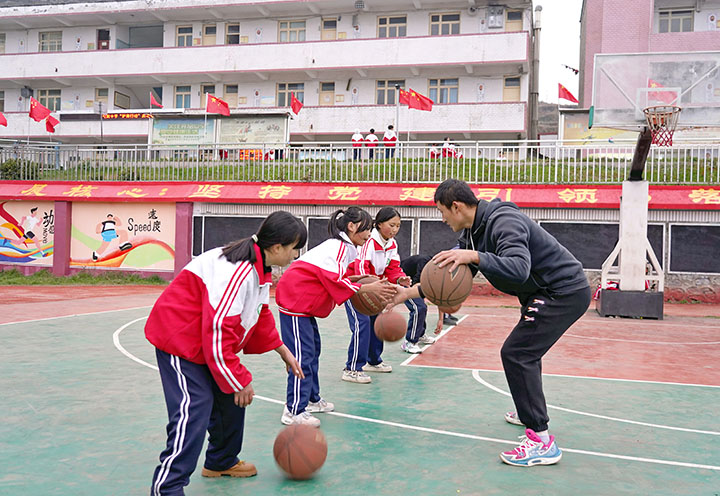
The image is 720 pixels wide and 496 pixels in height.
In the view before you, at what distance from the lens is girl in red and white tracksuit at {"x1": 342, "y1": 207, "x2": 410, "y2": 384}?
630cm

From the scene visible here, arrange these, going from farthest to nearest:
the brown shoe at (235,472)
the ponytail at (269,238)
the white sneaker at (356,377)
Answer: the white sneaker at (356,377) < the brown shoe at (235,472) < the ponytail at (269,238)

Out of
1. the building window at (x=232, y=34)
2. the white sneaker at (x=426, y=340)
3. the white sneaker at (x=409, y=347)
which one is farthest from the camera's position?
the building window at (x=232, y=34)

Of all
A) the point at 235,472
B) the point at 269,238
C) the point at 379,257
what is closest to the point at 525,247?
the point at 269,238

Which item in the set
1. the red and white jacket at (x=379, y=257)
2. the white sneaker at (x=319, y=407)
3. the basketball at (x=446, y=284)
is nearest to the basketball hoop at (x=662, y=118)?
the red and white jacket at (x=379, y=257)

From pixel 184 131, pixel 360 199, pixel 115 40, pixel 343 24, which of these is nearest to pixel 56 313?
pixel 360 199

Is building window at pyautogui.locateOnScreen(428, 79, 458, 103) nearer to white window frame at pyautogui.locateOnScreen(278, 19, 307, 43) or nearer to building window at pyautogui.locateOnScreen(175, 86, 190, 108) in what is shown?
white window frame at pyautogui.locateOnScreen(278, 19, 307, 43)

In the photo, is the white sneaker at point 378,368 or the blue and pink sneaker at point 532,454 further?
the white sneaker at point 378,368

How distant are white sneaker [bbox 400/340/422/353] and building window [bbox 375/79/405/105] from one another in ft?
70.3

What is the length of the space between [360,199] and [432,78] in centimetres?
1312

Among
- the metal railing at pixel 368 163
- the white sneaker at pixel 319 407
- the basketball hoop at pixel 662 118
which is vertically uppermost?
the basketball hoop at pixel 662 118

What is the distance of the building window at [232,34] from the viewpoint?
3042cm

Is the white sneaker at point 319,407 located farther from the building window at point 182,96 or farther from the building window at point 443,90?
the building window at point 182,96

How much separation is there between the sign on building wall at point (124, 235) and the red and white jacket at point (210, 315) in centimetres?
1612

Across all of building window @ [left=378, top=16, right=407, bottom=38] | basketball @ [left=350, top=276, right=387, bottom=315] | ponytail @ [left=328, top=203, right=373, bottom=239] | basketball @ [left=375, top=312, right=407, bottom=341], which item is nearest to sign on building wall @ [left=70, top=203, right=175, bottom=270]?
basketball @ [left=375, top=312, right=407, bottom=341]
